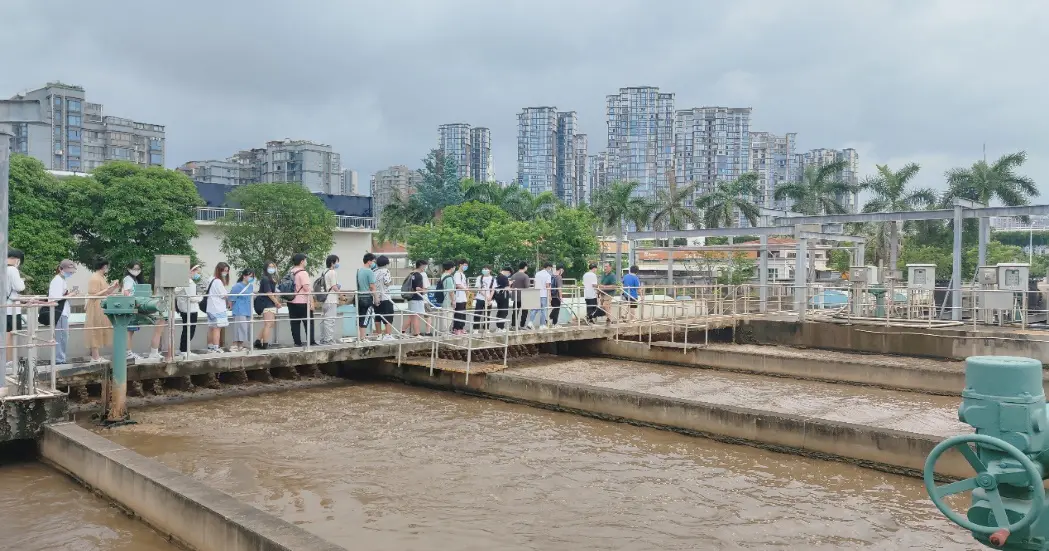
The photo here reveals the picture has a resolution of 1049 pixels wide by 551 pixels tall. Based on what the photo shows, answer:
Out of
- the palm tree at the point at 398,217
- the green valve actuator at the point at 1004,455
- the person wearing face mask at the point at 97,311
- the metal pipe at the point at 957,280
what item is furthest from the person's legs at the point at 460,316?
the palm tree at the point at 398,217

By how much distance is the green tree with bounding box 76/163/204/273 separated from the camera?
126ft

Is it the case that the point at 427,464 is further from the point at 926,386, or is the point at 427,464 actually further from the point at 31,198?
the point at 31,198

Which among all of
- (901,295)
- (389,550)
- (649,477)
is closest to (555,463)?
(649,477)

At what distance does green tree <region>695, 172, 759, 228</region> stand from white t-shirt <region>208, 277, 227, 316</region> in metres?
43.2

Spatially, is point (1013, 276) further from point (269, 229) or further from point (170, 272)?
point (269, 229)

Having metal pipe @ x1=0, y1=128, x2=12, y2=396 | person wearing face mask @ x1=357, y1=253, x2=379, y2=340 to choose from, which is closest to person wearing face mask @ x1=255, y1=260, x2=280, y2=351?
person wearing face mask @ x1=357, y1=253, x2=379, y2=340

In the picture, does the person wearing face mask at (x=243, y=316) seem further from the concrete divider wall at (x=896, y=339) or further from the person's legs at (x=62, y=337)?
the concrete divider wall at (x=896, y=339)

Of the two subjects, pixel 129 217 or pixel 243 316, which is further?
pixel 129 217

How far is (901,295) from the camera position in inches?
1107

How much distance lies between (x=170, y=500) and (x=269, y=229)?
132 feet

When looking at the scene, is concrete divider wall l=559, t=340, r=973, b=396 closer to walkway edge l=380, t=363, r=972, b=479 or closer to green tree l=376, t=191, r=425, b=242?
walkway edge l=380, t=363, r=972, b=479

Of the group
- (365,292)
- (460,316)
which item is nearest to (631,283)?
(460,316)

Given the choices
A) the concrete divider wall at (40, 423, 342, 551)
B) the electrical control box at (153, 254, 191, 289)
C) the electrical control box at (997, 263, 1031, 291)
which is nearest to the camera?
the concrete divider wall at (40, 423, 342, 551)

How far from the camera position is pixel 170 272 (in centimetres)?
1117
